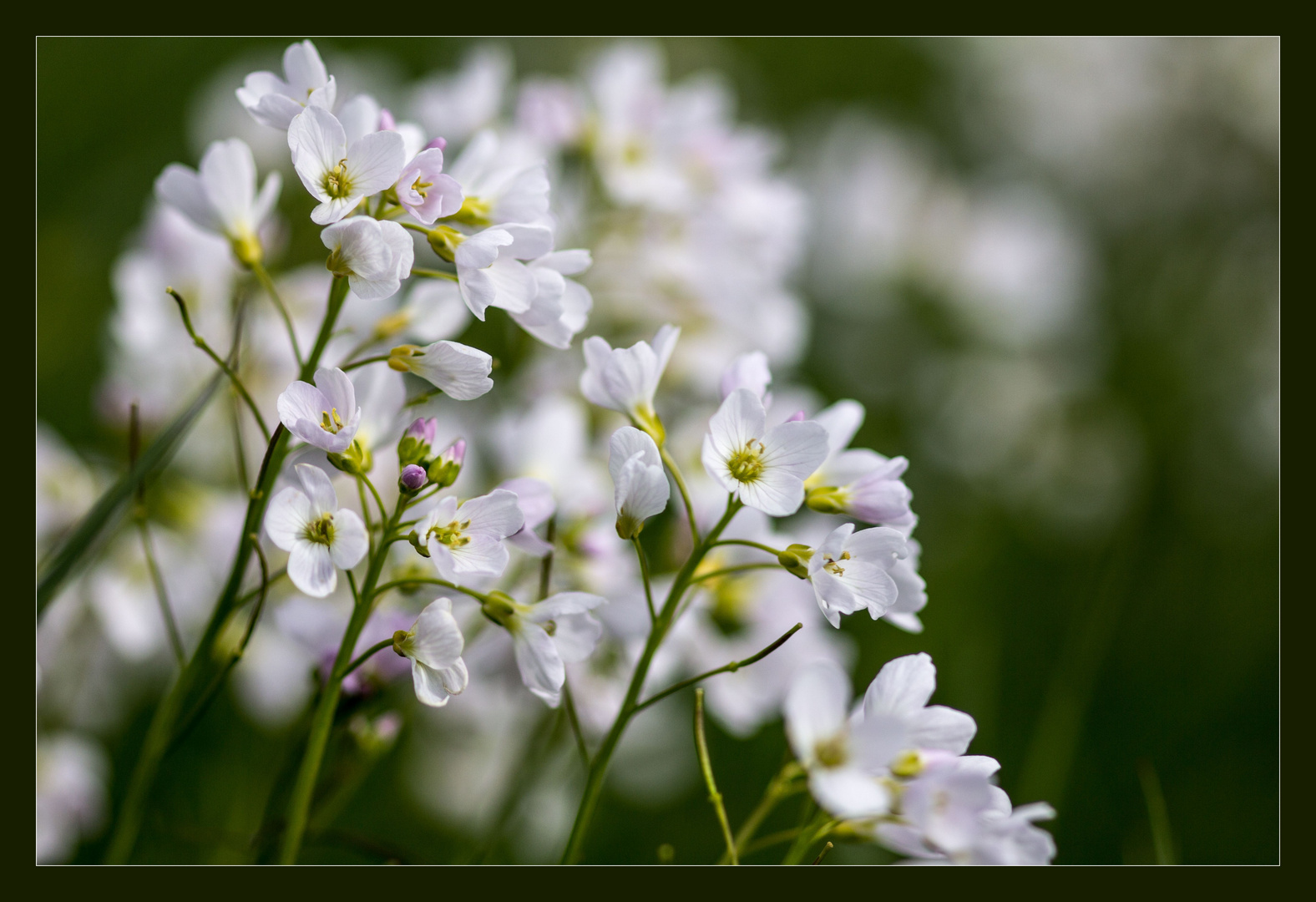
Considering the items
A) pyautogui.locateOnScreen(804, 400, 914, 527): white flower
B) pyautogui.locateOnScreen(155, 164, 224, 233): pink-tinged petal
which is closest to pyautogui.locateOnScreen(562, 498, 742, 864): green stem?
pyautogui.locateOnScreen(804, 400, 914, 527): white flower

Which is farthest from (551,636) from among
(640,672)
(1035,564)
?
(1035,564)

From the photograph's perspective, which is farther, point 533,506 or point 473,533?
point 533,506

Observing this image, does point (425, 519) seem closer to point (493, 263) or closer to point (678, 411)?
point (493, 263)

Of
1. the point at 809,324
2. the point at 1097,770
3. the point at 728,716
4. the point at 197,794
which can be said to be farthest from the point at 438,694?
the point at 809,324

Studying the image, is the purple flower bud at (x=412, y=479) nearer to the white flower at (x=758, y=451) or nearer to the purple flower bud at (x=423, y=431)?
the purple flower bud at (x=423, y=431)

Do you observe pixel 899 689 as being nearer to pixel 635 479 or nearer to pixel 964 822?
pixel 964 822

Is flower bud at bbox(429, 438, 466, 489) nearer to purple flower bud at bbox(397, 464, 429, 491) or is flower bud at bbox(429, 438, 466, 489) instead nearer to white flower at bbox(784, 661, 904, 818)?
purple flower bud at bbox(397, 464, 429, 491)
